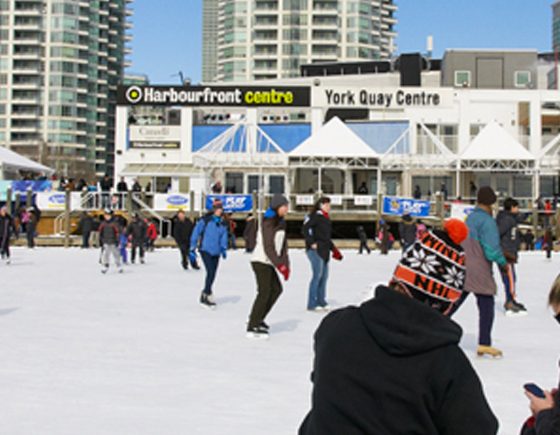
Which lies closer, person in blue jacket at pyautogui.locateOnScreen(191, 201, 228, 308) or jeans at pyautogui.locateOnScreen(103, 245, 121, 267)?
person in blue jacket at pyautogui.locateOnScreen(191, 201, 228, 308)

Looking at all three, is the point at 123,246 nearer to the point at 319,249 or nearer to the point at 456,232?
the point at 319,249

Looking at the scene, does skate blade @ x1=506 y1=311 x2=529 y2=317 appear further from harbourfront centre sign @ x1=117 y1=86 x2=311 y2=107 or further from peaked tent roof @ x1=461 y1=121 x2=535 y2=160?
harbourfront centre sign @ x1=117 y1=86 x2=311 y2=107

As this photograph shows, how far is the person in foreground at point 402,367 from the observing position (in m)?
1.82

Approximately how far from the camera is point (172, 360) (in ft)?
23.0

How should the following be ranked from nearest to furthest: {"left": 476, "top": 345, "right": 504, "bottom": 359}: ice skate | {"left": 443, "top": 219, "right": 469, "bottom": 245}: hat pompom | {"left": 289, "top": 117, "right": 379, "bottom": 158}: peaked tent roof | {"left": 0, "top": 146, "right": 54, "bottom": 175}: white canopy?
{"left": 443, "top": 219, "right": 469, "bottom": 245}: hat pompom → {"left": 476, "top": 345, "right": 504, "bottom": 359}: ice skate → {"left": 289, "top": 117, "right": 379, "bottom": 158}: peaked tent roof → {"left": 0, "top": 146, "right": 54, "bottom": 175}: white canopy

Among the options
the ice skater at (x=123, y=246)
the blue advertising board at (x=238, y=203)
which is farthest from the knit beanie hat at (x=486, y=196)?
the blue advertising board at (x=238, y=203)

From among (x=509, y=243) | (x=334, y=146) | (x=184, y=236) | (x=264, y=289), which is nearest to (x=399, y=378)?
(x=264, y=289)

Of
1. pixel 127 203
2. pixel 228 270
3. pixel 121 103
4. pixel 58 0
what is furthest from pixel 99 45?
pixel 228 270

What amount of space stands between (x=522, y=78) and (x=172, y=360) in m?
49.1

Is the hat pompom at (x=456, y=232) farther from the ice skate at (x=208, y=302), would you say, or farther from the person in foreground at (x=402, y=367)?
the ice skate at (x=208, y=302)

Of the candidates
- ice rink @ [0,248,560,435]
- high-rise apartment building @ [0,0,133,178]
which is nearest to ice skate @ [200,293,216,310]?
ice rink @ [0,248,560,435]

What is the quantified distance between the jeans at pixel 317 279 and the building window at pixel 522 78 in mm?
44770

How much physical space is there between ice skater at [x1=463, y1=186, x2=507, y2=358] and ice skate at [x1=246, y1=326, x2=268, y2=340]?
7.57ft

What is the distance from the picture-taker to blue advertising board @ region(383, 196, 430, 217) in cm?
2978
